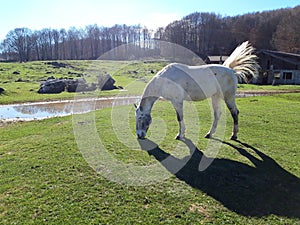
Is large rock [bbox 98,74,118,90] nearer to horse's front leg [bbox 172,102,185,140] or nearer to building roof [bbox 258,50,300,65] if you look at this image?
horse's front leg [bbox 172,102,185,140]

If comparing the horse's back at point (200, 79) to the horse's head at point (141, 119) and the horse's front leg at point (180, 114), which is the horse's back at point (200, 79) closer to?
the horse's front leg at point (180, 114)

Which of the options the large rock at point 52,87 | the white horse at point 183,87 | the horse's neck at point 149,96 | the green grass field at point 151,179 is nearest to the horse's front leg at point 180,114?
the white horse at point 183,87

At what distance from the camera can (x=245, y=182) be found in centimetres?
464

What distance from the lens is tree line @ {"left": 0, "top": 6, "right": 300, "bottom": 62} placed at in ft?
246

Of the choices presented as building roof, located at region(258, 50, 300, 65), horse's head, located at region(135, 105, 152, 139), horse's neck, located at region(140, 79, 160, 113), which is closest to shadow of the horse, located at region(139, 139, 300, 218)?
horse's head, located at region(135, 105, 152, 139)

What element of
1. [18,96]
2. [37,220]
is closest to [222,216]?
[37,220]

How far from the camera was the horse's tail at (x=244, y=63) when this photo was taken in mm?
7527

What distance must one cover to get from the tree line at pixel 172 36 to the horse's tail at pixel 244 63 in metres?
63.9

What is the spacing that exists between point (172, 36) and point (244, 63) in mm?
71298

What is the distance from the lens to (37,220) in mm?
3549

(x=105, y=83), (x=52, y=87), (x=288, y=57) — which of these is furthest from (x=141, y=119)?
(x=288, y=57)

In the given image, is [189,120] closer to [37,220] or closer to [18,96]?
[37,220]

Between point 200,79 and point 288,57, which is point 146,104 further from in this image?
point 288,57

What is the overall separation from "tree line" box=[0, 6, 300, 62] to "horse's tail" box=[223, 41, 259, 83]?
63931mm
